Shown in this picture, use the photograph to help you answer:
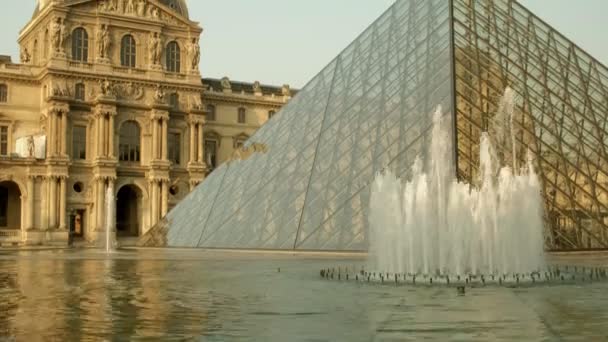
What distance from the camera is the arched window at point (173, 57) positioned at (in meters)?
59.6

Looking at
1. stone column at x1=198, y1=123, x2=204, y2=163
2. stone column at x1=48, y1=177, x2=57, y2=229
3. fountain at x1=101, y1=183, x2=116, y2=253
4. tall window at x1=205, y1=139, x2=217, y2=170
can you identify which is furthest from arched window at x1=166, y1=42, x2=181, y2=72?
stone column at x1=48, y1=177, x2=57, y2=229

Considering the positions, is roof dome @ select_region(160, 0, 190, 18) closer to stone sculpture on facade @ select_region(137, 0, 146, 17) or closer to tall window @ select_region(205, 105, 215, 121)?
stone sculpture on facade @ select_region(137, 0, 146, 17)

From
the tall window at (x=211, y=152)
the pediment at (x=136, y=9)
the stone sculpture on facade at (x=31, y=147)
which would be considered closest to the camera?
the stone sculpture on facade at (x=31, y=147)

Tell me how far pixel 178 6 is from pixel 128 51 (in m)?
7.17

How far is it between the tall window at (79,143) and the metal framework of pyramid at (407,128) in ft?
79.8

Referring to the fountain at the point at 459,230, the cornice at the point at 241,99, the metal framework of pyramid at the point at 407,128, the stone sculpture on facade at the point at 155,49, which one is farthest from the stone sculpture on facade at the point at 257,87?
the fountain at the point at 459,230

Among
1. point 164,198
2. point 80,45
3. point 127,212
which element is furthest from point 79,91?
point 127,212

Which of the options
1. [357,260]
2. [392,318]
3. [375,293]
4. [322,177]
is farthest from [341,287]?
[322,177]

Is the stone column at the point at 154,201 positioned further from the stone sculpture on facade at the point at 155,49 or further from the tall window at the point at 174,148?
the stone sculpture on facade at the point at 155,49

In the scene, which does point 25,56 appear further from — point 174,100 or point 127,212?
point 127,212

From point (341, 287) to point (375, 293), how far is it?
1.18 meters

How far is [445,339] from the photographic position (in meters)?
7.36

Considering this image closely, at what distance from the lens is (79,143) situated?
55156 mm

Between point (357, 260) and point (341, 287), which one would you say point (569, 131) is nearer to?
point (357, 260)
